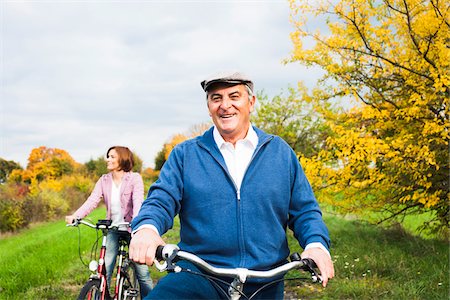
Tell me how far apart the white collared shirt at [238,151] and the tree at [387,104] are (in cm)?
475

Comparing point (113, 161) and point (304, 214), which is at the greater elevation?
point (113, 161)

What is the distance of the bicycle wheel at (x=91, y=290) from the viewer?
4.82 meters

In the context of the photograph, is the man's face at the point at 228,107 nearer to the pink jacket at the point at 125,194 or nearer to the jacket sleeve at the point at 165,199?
the jacket sleeve at the point at 165,199

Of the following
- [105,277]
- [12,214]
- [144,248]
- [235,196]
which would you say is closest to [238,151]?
[235,196]

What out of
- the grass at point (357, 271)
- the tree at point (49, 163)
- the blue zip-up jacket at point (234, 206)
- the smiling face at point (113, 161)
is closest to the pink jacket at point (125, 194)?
the smiling face at point (113, 161)

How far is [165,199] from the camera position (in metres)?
2.70

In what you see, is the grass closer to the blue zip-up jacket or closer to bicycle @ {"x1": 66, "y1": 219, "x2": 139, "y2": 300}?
bicycle @ {"x1": 66, "y1": 219, "x2": 139, "y2": 300}

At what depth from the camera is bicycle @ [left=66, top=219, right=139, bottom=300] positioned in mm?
4938

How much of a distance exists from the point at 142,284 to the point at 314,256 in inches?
146

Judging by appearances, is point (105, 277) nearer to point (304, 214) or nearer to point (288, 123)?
point (304, 214)

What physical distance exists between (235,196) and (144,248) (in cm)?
61

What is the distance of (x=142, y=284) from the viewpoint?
231 inches

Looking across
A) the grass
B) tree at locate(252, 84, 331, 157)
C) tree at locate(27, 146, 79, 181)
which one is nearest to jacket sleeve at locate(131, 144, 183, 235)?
the grass

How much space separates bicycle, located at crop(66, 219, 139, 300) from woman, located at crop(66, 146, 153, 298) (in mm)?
96
